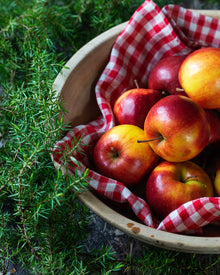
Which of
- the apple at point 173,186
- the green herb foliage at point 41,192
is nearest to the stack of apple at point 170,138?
the apple at point 173,186

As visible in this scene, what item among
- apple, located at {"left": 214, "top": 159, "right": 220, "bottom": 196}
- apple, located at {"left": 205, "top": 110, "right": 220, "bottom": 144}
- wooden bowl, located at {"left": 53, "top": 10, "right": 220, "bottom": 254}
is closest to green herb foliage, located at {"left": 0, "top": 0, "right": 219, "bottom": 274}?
wooden bowl, located at {"left": 53, "top": 10, "right": 220, "bottom": 254}

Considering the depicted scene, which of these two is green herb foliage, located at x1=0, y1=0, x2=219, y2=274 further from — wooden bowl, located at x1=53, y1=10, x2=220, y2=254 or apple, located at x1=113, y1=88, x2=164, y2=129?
apple, located at x1=113, y1=88, x2=164, y2=129

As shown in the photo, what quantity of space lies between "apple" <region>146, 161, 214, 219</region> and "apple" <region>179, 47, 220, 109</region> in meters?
0.16

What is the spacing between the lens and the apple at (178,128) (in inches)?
28.2

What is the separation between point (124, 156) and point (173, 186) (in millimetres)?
128

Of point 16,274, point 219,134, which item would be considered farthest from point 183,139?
point 16,274

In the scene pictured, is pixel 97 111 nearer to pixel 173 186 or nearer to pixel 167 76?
pixel 167 76

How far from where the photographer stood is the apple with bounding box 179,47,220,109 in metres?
0.77

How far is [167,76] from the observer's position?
2.88 ft

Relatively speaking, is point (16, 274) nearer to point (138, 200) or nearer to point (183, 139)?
point (138, 200)

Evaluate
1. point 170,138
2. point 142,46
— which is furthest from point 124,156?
point 142,46

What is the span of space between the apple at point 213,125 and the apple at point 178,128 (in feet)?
0.28

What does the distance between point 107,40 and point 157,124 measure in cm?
31

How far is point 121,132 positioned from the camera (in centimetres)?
80
